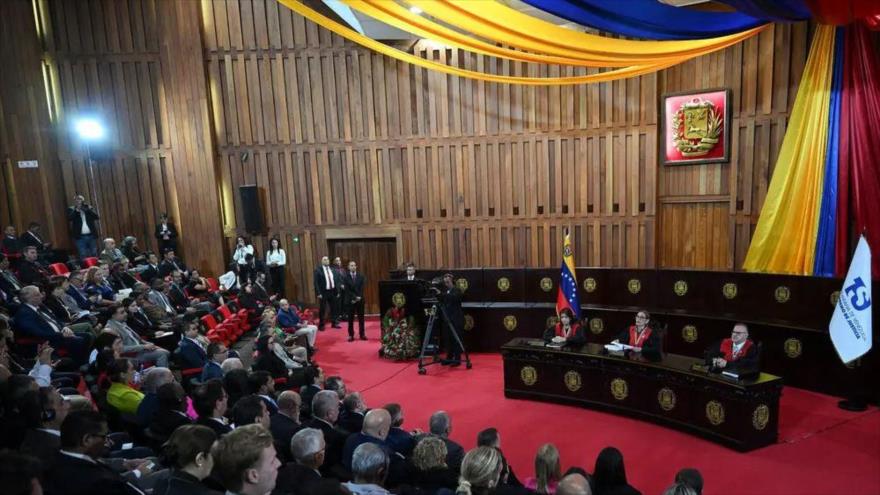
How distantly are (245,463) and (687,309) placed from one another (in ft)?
22.6

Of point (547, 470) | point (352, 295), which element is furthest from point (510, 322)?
point (547, 470)

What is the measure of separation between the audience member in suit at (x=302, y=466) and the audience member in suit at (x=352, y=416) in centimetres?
105

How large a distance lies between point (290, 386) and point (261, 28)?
8623 millimetres

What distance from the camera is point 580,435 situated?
535cm

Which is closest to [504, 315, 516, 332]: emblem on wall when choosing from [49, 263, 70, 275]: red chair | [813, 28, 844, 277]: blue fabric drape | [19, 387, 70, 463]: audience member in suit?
[813, 28, 844, 277]: blue fabric drape

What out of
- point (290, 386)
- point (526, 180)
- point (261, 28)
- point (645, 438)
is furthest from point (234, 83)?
point (645, 438)

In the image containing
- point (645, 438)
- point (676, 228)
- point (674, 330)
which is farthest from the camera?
point (676, 228)

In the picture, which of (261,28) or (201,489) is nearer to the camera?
(201,489)

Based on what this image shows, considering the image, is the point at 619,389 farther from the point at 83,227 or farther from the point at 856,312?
the point at 83,227

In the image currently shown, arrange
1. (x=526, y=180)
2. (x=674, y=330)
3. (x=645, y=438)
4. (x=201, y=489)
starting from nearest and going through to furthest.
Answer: (x=201, y=489) → (x=645, y=438) → (x=674, y=330) → (x=526, y=180)

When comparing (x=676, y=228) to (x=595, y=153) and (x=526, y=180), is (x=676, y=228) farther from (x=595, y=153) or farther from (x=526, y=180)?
(x=526, y=180)

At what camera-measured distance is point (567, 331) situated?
6246 mm

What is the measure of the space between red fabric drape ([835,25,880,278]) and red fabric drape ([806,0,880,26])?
2.68ft

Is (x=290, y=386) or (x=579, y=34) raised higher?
(x=579, y=34)
